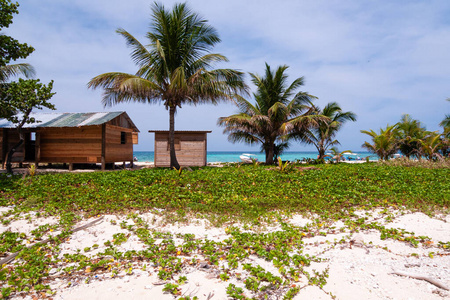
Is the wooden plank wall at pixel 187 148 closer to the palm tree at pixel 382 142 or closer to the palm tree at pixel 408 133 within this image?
the palm tree at pixel 382 142

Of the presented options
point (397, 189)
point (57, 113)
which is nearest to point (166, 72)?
point (57, 113)

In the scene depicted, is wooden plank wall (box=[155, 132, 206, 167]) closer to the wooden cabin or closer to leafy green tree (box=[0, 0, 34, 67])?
the wooden cabin

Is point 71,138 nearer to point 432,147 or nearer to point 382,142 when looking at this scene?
point 382,142

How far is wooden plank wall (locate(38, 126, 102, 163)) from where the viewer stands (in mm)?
15133

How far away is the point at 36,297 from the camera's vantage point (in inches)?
116

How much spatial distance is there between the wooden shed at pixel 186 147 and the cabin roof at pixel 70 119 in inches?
118

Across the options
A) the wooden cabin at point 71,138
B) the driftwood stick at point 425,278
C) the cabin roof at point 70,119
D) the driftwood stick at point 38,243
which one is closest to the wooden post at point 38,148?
the wooden cabin at point 71,138

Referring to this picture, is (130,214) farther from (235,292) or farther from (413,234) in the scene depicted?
(413,234)

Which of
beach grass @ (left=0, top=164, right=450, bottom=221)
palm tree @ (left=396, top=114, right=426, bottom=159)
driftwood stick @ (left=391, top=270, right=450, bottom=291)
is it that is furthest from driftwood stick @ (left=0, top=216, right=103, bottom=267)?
palm tree @ (left=396, top=114, right=426, bottom=159)

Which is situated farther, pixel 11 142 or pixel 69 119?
pixel 11 142

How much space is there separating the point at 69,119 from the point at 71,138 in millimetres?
1149

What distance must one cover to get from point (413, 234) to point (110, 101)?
13.9 m

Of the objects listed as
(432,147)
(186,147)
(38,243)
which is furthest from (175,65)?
(432,147)

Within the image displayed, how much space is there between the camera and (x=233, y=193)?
25.9 ft
